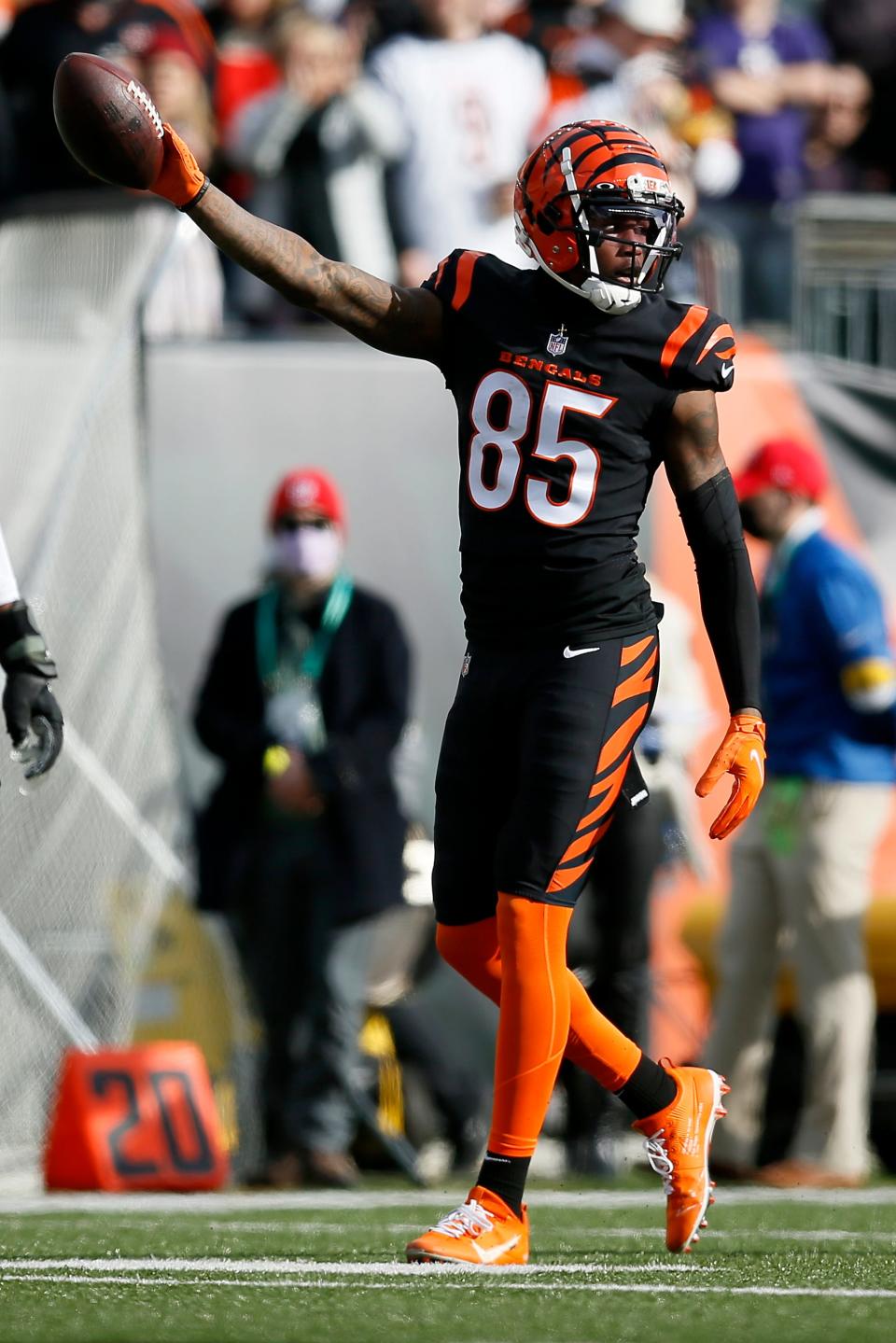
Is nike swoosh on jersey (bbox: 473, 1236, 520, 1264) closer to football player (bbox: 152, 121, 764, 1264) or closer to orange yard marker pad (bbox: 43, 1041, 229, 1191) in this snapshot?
football player (bbox: 152, 121, 764, 1264)

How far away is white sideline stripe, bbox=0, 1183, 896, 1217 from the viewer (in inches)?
231

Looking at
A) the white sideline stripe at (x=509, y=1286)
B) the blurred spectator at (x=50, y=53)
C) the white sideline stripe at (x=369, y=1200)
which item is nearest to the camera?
the white sideline stripe at (x=509, y=1286)

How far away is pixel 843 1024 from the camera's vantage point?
22.4ft

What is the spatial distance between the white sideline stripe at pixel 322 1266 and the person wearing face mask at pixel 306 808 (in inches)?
101

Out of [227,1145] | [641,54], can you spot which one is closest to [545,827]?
[227,1145]

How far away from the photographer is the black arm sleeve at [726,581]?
4.41 meters

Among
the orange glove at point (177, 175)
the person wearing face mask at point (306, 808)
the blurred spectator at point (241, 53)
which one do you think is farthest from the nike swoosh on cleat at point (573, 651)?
the blurred spectator at point (241, 53)

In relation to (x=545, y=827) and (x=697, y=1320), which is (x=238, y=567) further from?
(x=697, y=1320)

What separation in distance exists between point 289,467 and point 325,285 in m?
4.15

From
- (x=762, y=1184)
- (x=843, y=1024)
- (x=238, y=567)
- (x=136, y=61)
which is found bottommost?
(x=762, y=1184)

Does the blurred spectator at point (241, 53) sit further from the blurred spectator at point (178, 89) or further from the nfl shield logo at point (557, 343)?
the nfl shield logo at point (557, 343)

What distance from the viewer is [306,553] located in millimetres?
7105

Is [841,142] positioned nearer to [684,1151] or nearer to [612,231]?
[612,231]

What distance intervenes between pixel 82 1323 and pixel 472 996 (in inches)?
187
